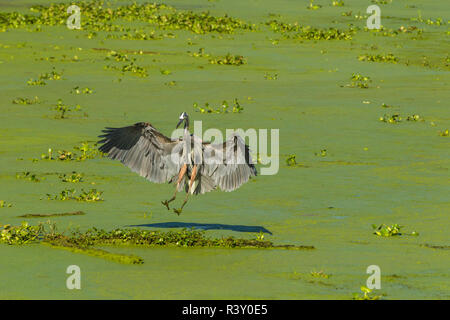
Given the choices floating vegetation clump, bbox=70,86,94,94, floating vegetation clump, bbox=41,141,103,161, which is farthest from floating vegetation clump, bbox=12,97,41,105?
floating vegetation clump, bbox=41,141,103,161

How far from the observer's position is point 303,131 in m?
17.2

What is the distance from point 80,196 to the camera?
1209 centimetres

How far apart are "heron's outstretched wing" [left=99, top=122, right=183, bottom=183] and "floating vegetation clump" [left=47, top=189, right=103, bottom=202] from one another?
1.36 metres

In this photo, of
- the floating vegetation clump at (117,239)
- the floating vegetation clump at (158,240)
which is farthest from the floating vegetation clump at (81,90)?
the floating vegetation clump at (158,240)

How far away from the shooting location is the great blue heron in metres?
10.6

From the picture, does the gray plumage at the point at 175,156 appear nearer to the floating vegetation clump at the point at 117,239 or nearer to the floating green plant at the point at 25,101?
the floating vegetation clump at the point at 117,239

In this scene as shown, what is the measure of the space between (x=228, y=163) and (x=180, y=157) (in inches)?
21.6

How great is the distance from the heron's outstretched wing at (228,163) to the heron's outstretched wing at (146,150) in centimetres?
33

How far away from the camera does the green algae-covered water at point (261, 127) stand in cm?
886

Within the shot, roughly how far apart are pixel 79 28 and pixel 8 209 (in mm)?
18491

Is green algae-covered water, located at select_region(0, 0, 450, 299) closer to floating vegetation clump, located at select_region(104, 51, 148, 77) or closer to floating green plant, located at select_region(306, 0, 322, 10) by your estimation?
floating vegetation clump, located at select_region(104, 51, 148, 77)

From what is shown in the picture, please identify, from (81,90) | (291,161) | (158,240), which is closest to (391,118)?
(291,161)

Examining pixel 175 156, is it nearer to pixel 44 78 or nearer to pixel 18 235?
pixel 18 235

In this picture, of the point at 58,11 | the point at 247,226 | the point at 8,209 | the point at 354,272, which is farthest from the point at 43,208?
the point at 58,11
